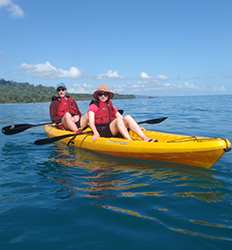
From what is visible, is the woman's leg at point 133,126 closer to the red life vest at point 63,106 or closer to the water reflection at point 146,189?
the water reflection at point 146,189

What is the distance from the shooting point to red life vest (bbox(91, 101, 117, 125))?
8211 millimetres

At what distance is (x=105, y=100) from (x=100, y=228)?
4.70 meters

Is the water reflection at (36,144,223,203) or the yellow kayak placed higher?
the yellow kayak

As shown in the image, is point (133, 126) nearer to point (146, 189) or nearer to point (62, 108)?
point (146, 189)

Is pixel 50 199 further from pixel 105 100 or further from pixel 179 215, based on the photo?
pixel 105 100

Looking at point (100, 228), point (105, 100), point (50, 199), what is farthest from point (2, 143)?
point (100, 228)

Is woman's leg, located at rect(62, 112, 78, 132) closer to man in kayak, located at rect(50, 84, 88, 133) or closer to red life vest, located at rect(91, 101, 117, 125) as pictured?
man in kayak, located at rect(50, 84, 88, 133)

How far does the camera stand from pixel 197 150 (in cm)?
600

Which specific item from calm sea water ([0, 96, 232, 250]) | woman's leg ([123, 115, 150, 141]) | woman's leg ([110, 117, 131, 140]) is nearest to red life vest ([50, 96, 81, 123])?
woman's leg ([110, 117, 131, 140])

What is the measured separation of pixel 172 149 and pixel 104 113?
249 cm

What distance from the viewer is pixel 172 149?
6238 millimetres

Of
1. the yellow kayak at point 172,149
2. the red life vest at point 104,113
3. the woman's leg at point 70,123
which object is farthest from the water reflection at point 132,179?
the woman's leg at point 70,123

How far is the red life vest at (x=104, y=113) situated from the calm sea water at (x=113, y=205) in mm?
1325

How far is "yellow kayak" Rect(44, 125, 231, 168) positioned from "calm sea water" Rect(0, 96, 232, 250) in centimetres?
18
